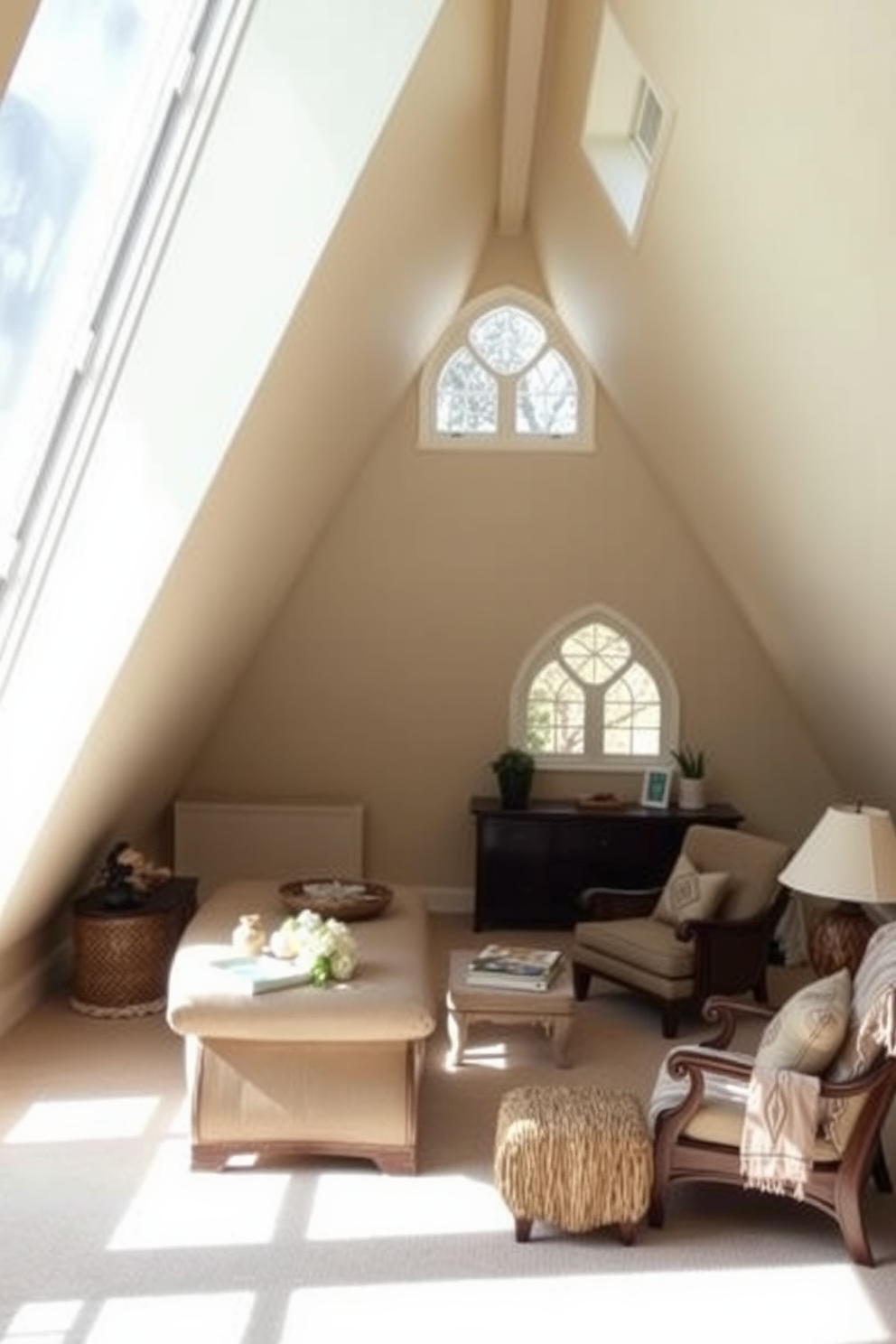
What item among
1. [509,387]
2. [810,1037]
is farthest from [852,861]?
[509,387]

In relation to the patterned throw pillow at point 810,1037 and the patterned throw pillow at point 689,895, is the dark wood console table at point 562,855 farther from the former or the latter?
the patterned throw pillow at point 810,1037

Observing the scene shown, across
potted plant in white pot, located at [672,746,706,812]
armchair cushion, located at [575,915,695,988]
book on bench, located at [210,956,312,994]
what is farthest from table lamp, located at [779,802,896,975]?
potted plant in white pot, located at [672,746,706,812]

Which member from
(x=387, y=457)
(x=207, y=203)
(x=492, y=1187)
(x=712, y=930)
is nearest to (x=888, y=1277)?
(x=492, y=1187)

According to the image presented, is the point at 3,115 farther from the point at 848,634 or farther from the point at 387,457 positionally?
the point at 387,457

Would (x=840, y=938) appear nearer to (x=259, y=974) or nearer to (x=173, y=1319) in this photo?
(x=259, y=974)

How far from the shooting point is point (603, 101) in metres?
4.80

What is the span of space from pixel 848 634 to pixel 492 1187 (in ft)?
9.22

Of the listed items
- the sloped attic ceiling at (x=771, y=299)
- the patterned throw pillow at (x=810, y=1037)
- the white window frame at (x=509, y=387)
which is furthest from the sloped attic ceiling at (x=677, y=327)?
the patterned throw pillow at (x=810, y=1037)

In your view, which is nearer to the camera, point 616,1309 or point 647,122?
point 616,1309

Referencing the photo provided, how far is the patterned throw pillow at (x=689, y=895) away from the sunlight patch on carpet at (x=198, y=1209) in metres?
2.58

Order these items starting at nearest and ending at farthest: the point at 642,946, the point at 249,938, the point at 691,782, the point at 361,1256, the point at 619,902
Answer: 1. the point at 361,1256
2. the point at 249,938
3. the point at 642,946
4. the point at 619,902
5. the point at 691,782

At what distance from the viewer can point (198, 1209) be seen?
3912 mm

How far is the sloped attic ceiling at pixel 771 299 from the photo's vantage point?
3.11 m

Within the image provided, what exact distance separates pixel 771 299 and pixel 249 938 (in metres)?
2.85
